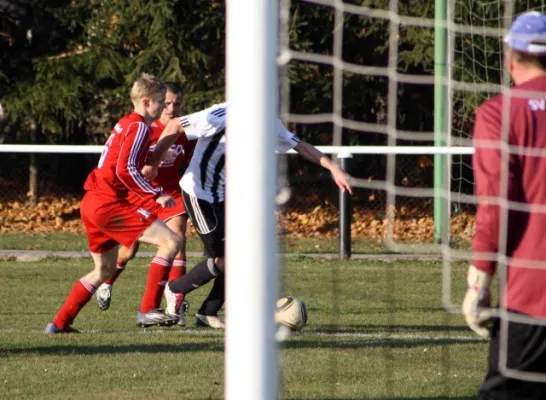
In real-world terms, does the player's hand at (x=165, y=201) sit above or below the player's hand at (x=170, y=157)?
below

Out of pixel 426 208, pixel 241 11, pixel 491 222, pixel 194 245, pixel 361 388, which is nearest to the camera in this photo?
pixel 241 11

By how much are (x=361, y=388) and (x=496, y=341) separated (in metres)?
2.11

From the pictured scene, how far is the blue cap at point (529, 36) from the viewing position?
172 inches

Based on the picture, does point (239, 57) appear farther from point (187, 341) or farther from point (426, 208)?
point (426, 208)

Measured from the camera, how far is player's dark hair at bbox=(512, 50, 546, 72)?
4410mm

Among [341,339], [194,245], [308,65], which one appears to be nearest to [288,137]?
[341,339]

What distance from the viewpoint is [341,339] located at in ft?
27.7

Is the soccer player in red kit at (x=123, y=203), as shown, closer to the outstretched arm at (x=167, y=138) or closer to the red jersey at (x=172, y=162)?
the outstretched arm at (x=167, y=138)

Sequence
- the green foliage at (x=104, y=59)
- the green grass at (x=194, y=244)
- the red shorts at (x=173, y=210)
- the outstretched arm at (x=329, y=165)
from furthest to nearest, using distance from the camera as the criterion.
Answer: the green foliage at (x=104, y=59), the green grass at (x=194, y=244), the red shorts at (x=173, y=210), the outstretched arm at (x=329, y=165)

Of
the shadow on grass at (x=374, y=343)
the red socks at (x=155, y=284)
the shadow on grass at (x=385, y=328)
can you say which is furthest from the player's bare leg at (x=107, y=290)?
the shadow on grass at (x=374, y=343)

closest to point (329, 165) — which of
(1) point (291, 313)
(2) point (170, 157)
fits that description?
(1) point (291, 313)

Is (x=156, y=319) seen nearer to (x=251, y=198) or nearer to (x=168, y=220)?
(x=168, y=220)

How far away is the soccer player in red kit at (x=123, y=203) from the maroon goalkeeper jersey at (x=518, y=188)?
14.8 feet

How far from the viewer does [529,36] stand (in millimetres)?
4367
